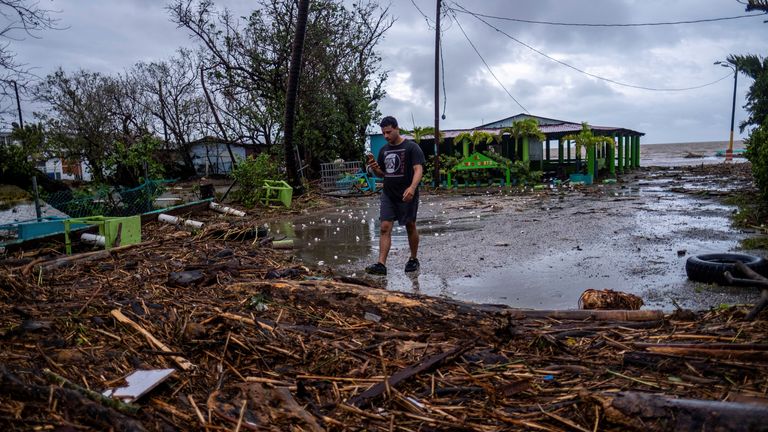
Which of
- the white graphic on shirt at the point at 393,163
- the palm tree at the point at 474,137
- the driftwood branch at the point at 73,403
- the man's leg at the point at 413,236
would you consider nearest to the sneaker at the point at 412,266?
the man's leg at the point at 413,236

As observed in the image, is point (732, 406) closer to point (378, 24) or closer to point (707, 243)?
point (707, 243)

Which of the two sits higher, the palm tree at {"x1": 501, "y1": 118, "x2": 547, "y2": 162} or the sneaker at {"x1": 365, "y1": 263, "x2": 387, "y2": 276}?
the palm tree at {"x1": 501, "y1": 118, "x2": 547, "y2": 162}

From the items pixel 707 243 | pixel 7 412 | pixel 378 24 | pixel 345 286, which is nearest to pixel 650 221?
pixel 707 243

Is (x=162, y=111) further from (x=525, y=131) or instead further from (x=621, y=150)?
(x=621, y=150)

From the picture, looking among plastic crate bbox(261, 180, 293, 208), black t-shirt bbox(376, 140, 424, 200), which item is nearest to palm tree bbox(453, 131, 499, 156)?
plastic crate bbox(261, 180, 293, 208)

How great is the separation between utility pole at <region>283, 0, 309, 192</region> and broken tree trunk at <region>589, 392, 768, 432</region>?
41.8ft

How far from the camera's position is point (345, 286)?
5.04 m

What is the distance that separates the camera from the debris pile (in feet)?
8.52

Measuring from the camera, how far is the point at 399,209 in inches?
278

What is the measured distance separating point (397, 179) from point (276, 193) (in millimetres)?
10221

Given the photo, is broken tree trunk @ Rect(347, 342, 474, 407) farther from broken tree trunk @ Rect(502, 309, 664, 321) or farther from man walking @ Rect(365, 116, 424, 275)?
man walking @ Rect(365, 116, 424, 275)

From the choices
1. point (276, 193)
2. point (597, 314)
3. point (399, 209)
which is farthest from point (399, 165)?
point (276, 193)

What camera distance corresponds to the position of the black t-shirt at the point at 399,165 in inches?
274

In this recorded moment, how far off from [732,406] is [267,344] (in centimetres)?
273
